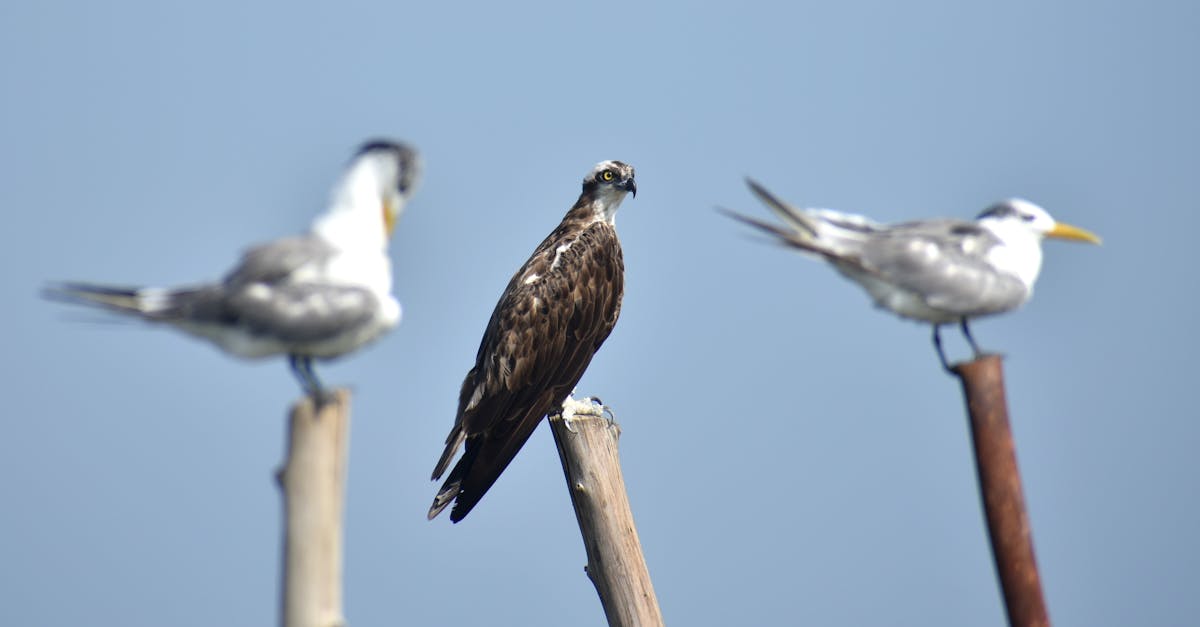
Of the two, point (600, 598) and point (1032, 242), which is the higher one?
point (1032, 242)

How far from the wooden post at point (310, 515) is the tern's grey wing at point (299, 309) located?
24 cm

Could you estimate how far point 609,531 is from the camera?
7.16 meters

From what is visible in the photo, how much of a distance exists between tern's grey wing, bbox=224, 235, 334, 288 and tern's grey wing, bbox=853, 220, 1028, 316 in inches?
91.6

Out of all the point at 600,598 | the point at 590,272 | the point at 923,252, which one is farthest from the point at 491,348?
the point at 923,252

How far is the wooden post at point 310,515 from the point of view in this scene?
15.2ft

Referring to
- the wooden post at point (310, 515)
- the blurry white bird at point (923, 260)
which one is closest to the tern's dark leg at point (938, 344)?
the blurry white bird at point (923, 260)

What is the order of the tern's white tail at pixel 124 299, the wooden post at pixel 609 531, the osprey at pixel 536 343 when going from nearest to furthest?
the tern's white tail at pixel 124 299 → the wooden post at pixel 609 531 → the osprey at pixel 536 343

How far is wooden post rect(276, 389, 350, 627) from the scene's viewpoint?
4.62 metres

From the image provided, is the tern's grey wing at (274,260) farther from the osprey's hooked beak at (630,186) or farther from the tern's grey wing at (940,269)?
the osprey's hooked beak at (630,186)

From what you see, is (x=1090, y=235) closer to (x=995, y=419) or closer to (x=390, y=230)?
(x=995, y=419)

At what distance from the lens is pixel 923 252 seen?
227 inches

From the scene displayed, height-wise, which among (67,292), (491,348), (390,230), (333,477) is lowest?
(333,477)

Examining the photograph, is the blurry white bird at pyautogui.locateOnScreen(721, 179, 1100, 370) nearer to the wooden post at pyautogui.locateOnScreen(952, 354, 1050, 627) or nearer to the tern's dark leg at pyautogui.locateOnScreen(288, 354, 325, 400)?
the wooden post at pyautogui.locateOnScreen(952, 354, 1050, 627)

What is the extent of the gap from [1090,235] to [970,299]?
0.94 meters
